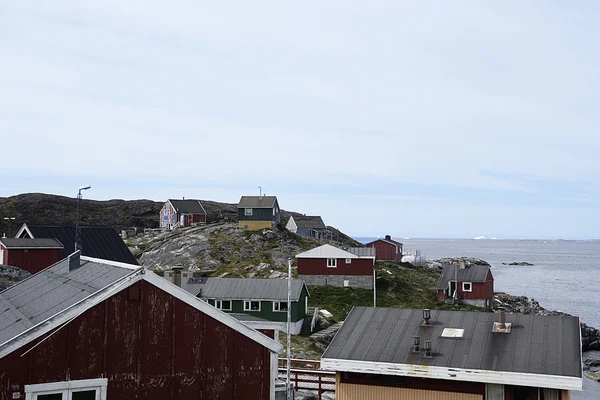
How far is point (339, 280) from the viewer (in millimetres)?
61500

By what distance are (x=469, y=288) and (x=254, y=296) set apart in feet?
87.0

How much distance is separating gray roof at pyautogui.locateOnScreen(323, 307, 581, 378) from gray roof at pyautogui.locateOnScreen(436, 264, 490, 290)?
130 feet

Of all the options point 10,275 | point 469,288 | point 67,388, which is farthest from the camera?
point 469,288

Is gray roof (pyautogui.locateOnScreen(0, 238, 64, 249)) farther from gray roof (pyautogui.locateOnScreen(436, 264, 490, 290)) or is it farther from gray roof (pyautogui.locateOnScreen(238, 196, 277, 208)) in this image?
gray roof (pyautogui.locateOnScreen(238, 196, 277, 208))

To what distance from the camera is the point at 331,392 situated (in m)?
26.7

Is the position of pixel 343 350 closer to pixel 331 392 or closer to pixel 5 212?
pixel 331 392

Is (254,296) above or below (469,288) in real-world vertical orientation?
above

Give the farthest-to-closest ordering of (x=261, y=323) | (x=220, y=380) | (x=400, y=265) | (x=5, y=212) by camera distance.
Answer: (x=5, y=212) < (x=400, y=265) < (x=261, y=323) < (x=220, y=380)

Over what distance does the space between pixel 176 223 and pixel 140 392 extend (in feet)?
282

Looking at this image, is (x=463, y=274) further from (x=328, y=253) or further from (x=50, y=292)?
(x=50, y=292)

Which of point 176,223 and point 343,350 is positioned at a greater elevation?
point 176,223

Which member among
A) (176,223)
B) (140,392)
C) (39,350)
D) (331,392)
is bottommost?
(331,392)

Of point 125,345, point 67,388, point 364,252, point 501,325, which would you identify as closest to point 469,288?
point 364,252

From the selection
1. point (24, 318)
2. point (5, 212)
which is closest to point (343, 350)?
point (24, 318)
